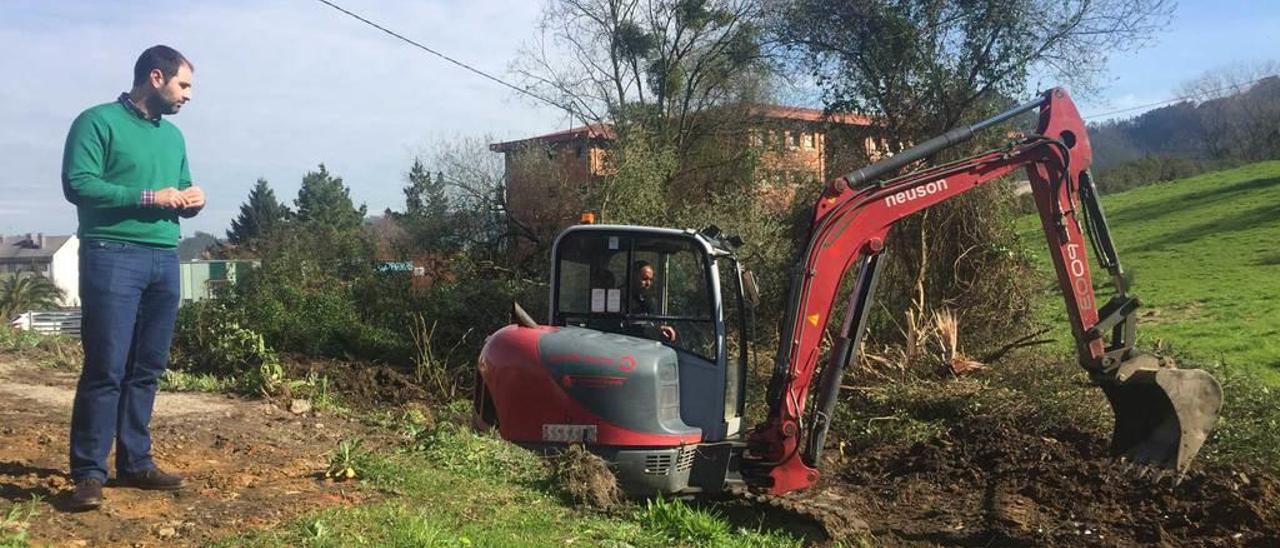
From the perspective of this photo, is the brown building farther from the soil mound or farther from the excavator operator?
the soil mound

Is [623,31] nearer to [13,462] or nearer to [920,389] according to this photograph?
[920,389]

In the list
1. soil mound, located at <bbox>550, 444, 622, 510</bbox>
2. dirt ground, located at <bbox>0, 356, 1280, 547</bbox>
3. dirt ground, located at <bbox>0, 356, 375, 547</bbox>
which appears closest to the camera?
dirt ground, located at <bbox>0, 356, 375, 547</bbox>

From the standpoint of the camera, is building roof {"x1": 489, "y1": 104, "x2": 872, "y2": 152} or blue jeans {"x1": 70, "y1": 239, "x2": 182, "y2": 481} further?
building roof {"x1": 489, "y1": 104, "x2": 872, "y2": 152}

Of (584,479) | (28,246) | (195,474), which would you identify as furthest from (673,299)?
(28,246)

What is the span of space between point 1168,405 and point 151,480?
21.6 ft

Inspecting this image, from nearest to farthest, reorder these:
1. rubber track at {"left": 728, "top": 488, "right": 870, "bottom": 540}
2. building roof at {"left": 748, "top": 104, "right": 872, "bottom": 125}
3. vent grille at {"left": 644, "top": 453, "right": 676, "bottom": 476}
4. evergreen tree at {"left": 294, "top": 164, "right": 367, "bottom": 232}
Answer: rubber track at {"left": 728, "top": 488, "right": 870, "bottom": 540} → vent grille at {"left": 644, "top": 453, "right": 676, "bottom": 476} → building roof at {"left": 748, "top": 104, "right": 872, "bottom": 125} → evergreen tree at {"left": 294, "top": 164, "right": 367, "bottom": 232}

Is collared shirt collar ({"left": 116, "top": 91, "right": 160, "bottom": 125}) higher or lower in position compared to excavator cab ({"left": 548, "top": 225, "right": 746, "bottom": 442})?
higher

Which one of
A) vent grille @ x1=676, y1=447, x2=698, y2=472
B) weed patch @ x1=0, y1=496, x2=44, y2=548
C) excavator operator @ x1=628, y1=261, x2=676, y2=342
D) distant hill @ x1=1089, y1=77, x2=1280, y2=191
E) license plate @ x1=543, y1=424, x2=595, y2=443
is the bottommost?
vent grille @ x1=676, y1=447, x2=698, y2=472

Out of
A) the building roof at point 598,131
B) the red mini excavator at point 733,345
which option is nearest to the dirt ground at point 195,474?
the red mini excavator at point 733,345

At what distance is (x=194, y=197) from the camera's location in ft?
14.0

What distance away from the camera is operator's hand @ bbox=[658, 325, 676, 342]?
731 cm

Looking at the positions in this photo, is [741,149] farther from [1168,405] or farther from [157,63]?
[157,63]

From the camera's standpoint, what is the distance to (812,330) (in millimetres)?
7488

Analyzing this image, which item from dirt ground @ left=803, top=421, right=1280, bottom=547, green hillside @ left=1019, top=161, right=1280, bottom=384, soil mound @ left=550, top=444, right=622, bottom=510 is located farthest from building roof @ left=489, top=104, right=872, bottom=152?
soil mound @ left=550, top=444, right=622, bottom=510
